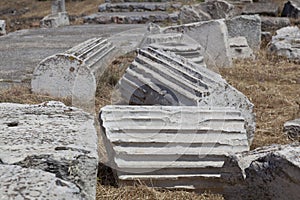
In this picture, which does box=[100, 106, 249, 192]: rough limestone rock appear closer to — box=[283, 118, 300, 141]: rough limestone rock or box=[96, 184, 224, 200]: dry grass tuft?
box=[96, 184, 224, 200]: dry grass tuft

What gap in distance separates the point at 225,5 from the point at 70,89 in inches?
229

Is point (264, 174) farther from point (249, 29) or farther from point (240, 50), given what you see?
point (249, 29)

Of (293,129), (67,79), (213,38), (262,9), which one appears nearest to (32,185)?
(293,129)

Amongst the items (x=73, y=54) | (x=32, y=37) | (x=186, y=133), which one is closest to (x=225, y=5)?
(x=32, y=37)

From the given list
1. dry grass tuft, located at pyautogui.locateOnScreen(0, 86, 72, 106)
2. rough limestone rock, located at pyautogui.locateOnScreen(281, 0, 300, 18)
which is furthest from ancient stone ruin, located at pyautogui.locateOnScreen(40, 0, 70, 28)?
dry grass tuft, located at pyautogui.locateOnScreen(0, 86, 72, 106)

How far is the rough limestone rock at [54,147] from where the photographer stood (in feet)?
7.27

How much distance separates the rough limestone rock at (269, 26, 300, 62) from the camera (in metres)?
8.11

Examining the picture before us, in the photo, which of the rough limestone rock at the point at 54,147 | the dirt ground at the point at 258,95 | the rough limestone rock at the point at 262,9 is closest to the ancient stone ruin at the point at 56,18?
the rough limestone rock at the point at 262,9

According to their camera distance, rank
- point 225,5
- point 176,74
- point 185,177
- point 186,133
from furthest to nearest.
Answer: point 225,5 → point 176,74 → point 186,133 → point 185,177

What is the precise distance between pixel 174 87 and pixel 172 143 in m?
1.05

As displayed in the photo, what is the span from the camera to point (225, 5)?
1038cm

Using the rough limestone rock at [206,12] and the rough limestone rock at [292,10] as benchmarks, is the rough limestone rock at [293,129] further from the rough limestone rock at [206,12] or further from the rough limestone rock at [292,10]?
the rough limestone rock at [292,10]

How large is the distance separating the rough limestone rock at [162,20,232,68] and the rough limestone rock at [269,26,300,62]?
1.08 m

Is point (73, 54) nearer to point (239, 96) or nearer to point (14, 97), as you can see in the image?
point (14, 97)
